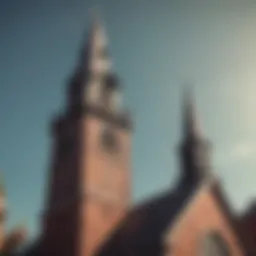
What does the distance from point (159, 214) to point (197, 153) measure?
372cm

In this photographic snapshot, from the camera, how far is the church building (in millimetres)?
24141

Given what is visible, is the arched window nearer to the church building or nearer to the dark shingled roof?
the church building

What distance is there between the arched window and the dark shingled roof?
2.03 m

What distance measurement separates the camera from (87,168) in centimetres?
2562

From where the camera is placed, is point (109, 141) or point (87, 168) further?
point (109, 141)

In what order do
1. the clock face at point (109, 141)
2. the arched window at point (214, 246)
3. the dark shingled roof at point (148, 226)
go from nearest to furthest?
the dark shingled roof at point (148, 226) → the arched window at point (214, 246) → the clock face at point (109, 141)

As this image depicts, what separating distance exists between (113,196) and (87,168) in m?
1.97

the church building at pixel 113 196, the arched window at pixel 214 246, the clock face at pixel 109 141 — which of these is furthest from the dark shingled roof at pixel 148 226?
the clock face at pixel 109 141

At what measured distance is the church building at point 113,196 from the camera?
24.1 m

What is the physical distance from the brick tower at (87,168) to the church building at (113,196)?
0.04 metres

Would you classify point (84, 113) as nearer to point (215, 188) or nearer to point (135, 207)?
point (135, 207)

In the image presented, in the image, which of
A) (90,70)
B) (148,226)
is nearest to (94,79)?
(90,70)

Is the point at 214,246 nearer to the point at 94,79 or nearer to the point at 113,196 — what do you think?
the point at 113,196

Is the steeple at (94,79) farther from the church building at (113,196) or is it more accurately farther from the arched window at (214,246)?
the arched window at (214,246)
